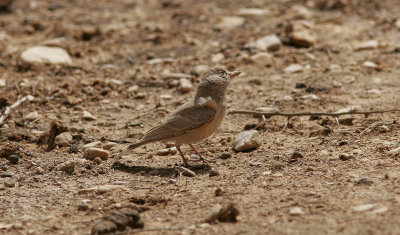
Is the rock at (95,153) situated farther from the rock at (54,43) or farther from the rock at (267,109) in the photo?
the rock at (54,43)

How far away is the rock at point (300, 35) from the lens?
10.1 m

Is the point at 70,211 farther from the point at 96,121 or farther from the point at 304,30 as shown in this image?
the point at 304,30

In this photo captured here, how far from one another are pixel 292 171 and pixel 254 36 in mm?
5515

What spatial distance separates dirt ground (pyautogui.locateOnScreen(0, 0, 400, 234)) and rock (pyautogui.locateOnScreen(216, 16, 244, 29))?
2 centimetres

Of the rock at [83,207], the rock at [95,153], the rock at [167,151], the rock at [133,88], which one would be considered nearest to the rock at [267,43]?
the rock at [133,88]

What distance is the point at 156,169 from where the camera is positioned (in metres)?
6.27

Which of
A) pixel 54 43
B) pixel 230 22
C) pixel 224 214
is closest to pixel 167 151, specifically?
pixel 224 214

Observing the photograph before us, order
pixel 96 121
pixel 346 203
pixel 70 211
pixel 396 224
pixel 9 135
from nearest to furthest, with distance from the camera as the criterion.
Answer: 1. pixel 396 224
2. pixel 346 203
3. pixel 70 211
4. pixel 9 135
5. pixel 96 121

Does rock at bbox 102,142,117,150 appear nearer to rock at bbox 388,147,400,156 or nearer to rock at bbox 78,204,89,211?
rock at bbox 78,204,89,211

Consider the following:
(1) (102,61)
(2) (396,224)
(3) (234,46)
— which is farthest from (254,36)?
(2) (396,224)

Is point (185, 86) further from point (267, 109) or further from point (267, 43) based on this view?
point (267, 43)

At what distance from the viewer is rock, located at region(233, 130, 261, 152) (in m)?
6.47

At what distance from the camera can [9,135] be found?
7.21 m

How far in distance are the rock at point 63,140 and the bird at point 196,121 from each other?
1017 mm
